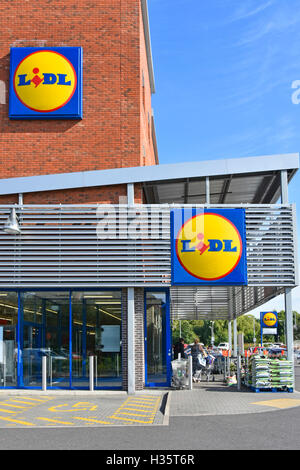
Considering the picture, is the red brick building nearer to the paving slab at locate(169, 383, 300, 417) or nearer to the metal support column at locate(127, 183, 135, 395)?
the metal support column at locate(127, 183, 135, 395)

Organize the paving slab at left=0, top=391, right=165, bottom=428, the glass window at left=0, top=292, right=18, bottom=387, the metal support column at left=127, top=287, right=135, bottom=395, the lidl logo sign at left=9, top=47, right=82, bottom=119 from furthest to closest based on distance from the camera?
the lidl logo sign at left=9, top=47, right=82, bottom=119 < the glass window at left=0, top=292, right=18, bottom=387 < the metal support column at left=127, top=287, right=135, bottom=395 < the paving slab at left=0, top=391, right=165, bottom=428

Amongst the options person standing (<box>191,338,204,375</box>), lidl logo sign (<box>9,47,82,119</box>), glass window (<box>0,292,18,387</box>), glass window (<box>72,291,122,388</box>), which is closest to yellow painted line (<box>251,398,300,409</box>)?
glass window (<box>72,291,122,388</box>)

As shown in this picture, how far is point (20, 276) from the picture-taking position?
1831 centimetres

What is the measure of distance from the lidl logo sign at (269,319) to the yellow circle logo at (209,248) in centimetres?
2831

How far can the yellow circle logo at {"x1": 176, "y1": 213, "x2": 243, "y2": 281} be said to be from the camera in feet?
Result: 59.5

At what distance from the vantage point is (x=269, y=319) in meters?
A: 46.0

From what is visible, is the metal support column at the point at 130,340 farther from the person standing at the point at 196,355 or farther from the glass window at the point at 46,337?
the person standing at the point at 196,355

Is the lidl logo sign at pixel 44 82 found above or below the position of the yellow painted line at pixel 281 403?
above

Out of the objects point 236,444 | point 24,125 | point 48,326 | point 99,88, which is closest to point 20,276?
point 48,326

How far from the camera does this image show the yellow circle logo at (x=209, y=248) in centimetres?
1814

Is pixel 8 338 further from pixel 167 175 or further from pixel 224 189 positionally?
pixel 224 189

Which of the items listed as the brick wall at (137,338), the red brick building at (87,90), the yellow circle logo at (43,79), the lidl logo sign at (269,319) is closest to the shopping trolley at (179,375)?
the brick wall at (137,338)
